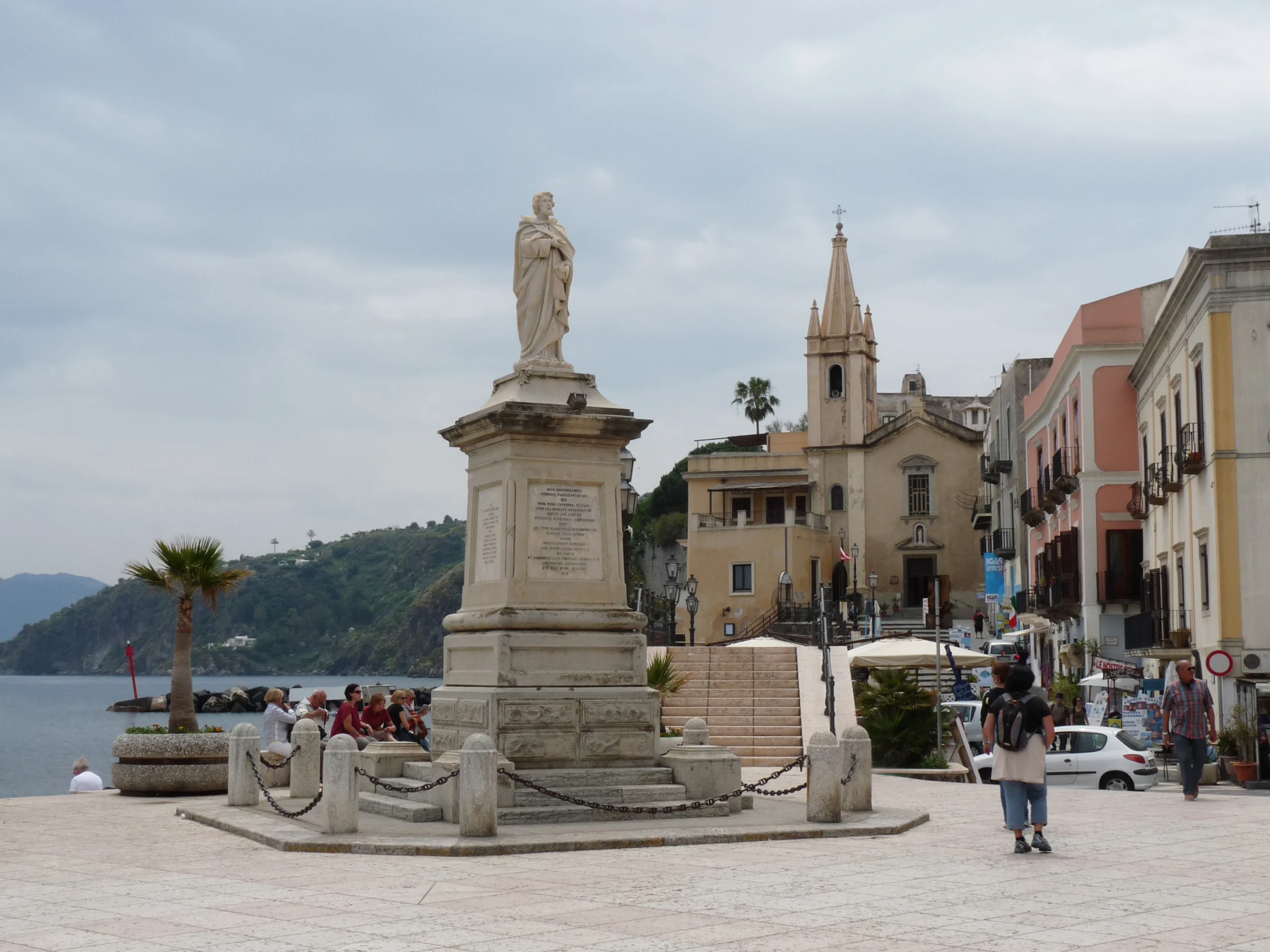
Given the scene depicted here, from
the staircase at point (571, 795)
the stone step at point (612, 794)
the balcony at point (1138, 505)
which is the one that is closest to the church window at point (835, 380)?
the balcony at point (1138, 505)

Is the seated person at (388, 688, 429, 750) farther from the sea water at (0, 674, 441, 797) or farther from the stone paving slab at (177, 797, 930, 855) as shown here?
the sea water at (0, 674, 441, 797)

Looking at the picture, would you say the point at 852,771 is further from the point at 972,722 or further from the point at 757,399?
the point at 757,399

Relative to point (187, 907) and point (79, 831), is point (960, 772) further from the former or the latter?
point (187, 907)

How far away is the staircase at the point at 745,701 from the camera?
2686 cm

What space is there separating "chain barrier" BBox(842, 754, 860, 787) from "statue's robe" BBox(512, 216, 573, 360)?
5205 millimetres

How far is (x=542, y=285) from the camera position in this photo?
1598cm

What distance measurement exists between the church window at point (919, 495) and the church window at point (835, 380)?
540cm

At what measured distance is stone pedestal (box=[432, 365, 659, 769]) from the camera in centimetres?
1454

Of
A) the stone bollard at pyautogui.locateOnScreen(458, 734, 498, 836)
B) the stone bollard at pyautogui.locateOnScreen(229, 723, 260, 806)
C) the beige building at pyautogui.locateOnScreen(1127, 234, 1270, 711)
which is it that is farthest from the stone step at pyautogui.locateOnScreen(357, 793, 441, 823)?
the beige building at pyautogui.locateOnScreen(1127, 234, 1270, 711)

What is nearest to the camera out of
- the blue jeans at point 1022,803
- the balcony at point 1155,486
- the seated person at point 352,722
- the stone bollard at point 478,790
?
the blue jeans at point 1022,803

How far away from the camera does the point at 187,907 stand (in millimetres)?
9695

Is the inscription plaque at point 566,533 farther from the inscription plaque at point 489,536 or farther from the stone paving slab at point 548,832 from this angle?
the stone paving slab at point 548,832

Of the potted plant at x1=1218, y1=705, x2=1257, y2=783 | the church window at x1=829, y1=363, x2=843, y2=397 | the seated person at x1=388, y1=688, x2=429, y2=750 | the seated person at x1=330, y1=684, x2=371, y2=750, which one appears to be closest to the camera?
the seated person at x1=330, y1=684, x2=371, y2=750

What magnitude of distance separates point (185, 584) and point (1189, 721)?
13271 millimetres
